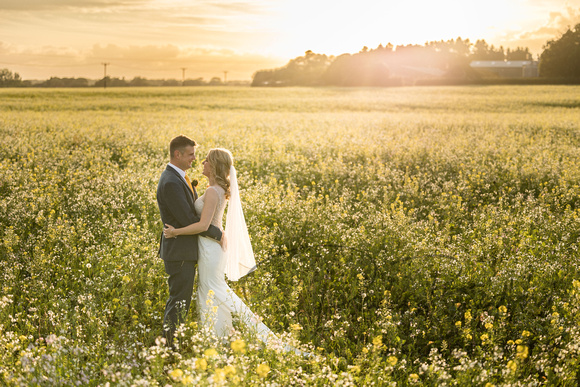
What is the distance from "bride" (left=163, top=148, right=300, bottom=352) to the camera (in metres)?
5.18

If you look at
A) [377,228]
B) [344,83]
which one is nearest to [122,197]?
[377,228]

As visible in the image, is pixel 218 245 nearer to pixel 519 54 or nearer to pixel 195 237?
pixel 195 237

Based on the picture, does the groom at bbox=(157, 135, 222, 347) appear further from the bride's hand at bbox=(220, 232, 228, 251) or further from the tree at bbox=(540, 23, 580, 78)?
the tree at bbox=(540, 23, 580, 78)

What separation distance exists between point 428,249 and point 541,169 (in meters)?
7.29

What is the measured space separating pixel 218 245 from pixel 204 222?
0.45 metres

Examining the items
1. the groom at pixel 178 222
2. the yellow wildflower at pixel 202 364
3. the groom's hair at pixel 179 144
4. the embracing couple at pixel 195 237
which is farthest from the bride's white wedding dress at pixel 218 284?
the yellow wildflower at pixel 202 364

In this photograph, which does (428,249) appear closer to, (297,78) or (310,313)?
(310,313)

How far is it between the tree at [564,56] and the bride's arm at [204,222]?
93336 mm

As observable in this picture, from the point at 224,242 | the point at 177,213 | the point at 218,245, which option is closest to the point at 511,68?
the point at 224,242

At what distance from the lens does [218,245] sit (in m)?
5.48

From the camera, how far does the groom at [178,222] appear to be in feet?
16.8

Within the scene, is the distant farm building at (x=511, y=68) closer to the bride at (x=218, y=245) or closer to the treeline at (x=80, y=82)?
the treeline at (x=80, y=82)

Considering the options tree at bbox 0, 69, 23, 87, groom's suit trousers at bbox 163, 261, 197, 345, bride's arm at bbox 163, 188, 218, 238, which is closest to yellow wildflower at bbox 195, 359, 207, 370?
bride's arm at bbox 163, 188, 218, 238

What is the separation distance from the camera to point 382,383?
4062 mm
